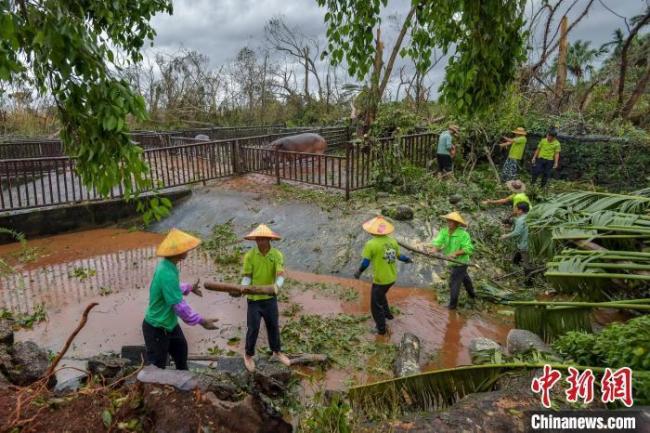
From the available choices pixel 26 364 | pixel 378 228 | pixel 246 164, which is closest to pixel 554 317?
pixel 378 228

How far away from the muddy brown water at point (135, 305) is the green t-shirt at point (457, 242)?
2.87 feet

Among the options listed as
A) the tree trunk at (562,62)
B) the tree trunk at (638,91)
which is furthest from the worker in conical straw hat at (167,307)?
the tree trunk at (562,62)

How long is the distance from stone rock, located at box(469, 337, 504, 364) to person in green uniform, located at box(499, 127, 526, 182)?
23.9 feet

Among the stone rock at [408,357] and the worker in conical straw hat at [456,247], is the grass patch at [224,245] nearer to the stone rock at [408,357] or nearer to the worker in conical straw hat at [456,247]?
the worker in conical straw hat at [456,247]

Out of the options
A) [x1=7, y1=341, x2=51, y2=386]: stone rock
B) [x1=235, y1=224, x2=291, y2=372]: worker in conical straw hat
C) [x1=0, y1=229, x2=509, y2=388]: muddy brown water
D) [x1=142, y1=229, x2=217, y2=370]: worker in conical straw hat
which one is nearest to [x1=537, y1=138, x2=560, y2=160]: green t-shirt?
[x1=0, y1=229, x2=509, y2=388]: muddy brown water

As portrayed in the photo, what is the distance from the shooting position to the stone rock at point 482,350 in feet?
13.7

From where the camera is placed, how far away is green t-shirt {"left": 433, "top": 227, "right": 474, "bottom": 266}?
20.3 feet

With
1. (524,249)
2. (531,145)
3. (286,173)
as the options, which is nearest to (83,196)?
(286,173)

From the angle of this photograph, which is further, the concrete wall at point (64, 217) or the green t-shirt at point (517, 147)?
the green t-shirt at point (517, 147)

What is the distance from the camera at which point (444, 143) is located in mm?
11148

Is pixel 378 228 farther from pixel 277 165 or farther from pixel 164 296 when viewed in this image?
pixel 277 165

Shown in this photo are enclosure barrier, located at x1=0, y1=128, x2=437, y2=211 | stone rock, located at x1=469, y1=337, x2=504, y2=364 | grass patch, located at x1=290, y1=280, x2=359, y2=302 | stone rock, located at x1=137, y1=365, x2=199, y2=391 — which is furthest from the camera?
enclosure barrier, located at x1=0, y1=128, x2=437, y2=211

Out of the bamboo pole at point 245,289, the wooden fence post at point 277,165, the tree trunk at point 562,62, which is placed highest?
the tree trunk at point 562,62

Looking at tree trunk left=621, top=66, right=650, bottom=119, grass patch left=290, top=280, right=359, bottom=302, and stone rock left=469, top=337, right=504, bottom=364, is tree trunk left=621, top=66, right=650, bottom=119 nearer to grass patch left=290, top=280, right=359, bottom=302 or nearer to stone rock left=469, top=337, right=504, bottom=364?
grass patch left=290, top=280, right=359, bottom=302
